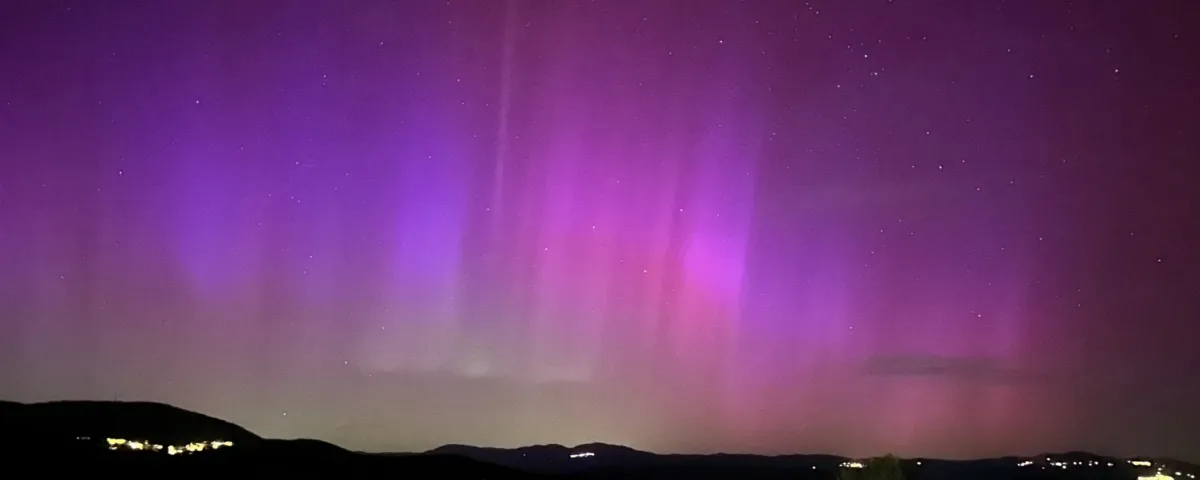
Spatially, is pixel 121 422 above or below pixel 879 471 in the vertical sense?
above

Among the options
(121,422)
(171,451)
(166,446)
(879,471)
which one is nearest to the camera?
(879,471)

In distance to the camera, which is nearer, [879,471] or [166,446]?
[879,471]

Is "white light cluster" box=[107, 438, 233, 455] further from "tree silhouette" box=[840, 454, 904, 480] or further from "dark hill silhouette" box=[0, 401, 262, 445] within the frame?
"tree silhouette" box=[840, 454, 904, 480]

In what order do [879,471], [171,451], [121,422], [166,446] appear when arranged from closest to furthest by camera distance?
1. [879,471]
2. [171,451]
3. [166,446]
4. [121,422]

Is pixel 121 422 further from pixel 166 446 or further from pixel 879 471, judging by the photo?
pixel 879 471

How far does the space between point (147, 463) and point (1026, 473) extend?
133833 millimetres

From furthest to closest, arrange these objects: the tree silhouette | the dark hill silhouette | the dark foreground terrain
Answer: the dark hill silhouette, the dark foreground terrain, the tree silhouette

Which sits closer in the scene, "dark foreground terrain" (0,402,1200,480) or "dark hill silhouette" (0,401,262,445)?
"dark foreground terrain" (0,402,1200,480)

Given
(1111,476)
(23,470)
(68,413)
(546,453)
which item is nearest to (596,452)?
(546,453)

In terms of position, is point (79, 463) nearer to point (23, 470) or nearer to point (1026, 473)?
point (23, 470)

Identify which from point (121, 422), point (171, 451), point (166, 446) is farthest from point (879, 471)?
point (121, 422)

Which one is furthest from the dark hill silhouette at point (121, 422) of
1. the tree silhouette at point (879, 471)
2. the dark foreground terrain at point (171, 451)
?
the tree silhouette at point (879, 471)

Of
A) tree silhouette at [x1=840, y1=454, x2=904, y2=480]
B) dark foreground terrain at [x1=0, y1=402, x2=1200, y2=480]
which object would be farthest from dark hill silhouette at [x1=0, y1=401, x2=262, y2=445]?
tree silhouette at [x1=840, y1=454, x2=904, y2=480]

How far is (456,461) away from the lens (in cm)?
9125
